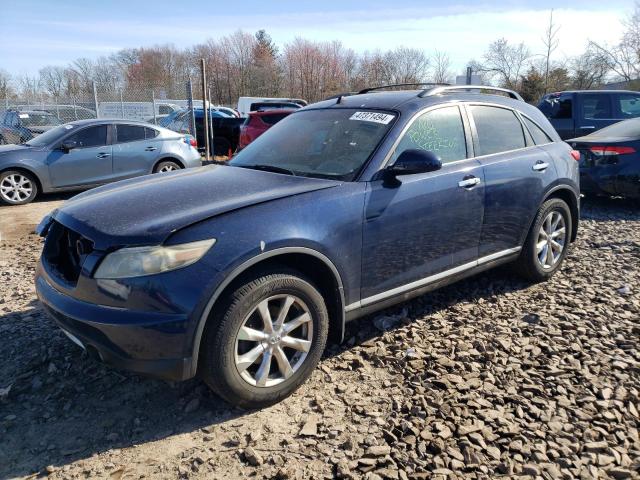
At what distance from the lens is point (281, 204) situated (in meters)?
2.91

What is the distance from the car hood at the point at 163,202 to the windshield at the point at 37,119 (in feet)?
41.1

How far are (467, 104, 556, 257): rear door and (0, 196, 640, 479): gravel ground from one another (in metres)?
0.64

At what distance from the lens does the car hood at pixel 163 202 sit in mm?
2629

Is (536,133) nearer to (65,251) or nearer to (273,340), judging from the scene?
(273,340)

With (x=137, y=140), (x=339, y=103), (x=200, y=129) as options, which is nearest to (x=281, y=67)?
(x=200, y=129)

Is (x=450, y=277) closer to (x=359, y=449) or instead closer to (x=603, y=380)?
(x=603, y=380)

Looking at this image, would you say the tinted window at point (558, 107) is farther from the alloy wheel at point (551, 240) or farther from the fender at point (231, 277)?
the fender at point (231, 277)

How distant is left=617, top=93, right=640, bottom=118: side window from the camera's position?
11.1 metres

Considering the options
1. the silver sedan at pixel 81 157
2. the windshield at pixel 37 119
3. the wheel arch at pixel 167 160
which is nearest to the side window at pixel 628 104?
the wheel arch at pixel 167 160

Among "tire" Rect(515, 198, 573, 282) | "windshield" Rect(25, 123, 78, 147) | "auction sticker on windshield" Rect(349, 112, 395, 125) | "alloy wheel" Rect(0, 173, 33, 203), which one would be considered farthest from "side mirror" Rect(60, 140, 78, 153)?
"tire" Rect(515, 198, 573, 282)

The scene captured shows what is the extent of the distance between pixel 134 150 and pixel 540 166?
24.8ft

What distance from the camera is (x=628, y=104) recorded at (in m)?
11.3

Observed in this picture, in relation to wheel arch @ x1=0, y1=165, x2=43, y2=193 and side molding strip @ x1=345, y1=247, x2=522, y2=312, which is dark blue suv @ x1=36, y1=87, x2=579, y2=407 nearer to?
side molding strip @ x1=345, y1=247, x2=522, y2=312

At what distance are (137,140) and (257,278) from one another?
8.03 meters
